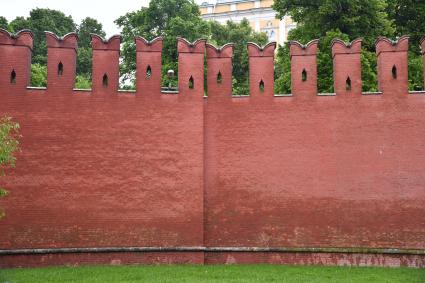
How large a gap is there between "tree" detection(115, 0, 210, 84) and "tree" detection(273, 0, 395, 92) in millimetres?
6585

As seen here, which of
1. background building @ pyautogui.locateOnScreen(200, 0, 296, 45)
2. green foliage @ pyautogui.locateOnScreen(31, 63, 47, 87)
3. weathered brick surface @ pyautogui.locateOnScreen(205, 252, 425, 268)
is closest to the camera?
weathered brick surface @ pyautogui.locateOnScreen(205, 252, 425, 268)

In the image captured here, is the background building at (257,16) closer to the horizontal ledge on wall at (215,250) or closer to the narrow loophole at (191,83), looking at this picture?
the narrow loophole at (191,83)

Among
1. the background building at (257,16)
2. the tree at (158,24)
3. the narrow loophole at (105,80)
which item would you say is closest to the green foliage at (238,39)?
the tree at (158,24)

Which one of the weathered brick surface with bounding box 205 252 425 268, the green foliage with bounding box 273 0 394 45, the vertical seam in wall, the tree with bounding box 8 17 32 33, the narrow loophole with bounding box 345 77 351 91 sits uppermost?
the tree with bounding box 8 17 32 33

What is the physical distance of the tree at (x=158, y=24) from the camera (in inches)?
970

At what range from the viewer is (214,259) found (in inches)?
494

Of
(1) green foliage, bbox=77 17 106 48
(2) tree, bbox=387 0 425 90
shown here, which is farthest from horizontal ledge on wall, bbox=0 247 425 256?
(1) green foliage, bbox=77 17 106 48

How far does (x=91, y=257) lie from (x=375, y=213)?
671 cm

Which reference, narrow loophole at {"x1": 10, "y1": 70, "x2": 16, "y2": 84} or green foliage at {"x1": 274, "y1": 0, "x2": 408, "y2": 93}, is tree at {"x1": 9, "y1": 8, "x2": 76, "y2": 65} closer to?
green foliage at {"x1": 274, "y1": 0, "x2": 408, "y2": 93}

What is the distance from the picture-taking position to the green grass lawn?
10594 millimetres

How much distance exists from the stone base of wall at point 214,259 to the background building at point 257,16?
3901cm

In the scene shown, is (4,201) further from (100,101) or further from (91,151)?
(100,101)

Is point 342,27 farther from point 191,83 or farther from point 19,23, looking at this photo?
point 19,23

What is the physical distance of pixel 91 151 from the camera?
12617 millimetres
